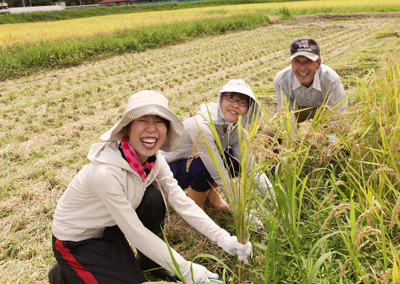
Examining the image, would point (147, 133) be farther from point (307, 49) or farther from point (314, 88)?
point (314, 88)

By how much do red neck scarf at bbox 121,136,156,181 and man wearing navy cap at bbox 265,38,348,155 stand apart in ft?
4.76

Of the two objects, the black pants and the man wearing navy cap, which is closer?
the black pants

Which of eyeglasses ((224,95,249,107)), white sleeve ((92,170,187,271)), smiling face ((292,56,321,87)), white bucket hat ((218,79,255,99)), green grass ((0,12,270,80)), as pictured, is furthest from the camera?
green grass ((0,12,270,80))

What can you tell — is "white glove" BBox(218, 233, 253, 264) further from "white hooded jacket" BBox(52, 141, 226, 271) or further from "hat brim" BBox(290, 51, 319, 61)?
"hat brim" BBox(290, 51, 319, 61)

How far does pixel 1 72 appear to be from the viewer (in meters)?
7.28

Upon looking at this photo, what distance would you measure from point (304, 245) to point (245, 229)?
12.4 inches

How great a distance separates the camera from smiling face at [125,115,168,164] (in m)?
1.64


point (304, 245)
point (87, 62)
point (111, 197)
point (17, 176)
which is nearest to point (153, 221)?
point (111, 197)

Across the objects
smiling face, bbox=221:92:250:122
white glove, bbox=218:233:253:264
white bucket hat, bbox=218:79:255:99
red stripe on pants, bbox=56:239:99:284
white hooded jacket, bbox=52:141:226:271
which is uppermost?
white bucket hat, bbox=218:79:255:99

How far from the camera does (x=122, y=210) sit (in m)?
1.55

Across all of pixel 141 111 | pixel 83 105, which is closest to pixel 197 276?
pixel 141 111

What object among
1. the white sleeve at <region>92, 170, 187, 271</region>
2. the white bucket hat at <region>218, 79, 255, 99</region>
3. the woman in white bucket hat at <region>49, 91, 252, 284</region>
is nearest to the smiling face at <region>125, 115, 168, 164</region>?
the woman in white bucket hat at <region>49, 91, 252, 284</region>

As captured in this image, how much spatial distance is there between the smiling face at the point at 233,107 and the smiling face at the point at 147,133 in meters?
0.62

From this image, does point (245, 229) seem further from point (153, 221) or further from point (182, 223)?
point (182, 223)
